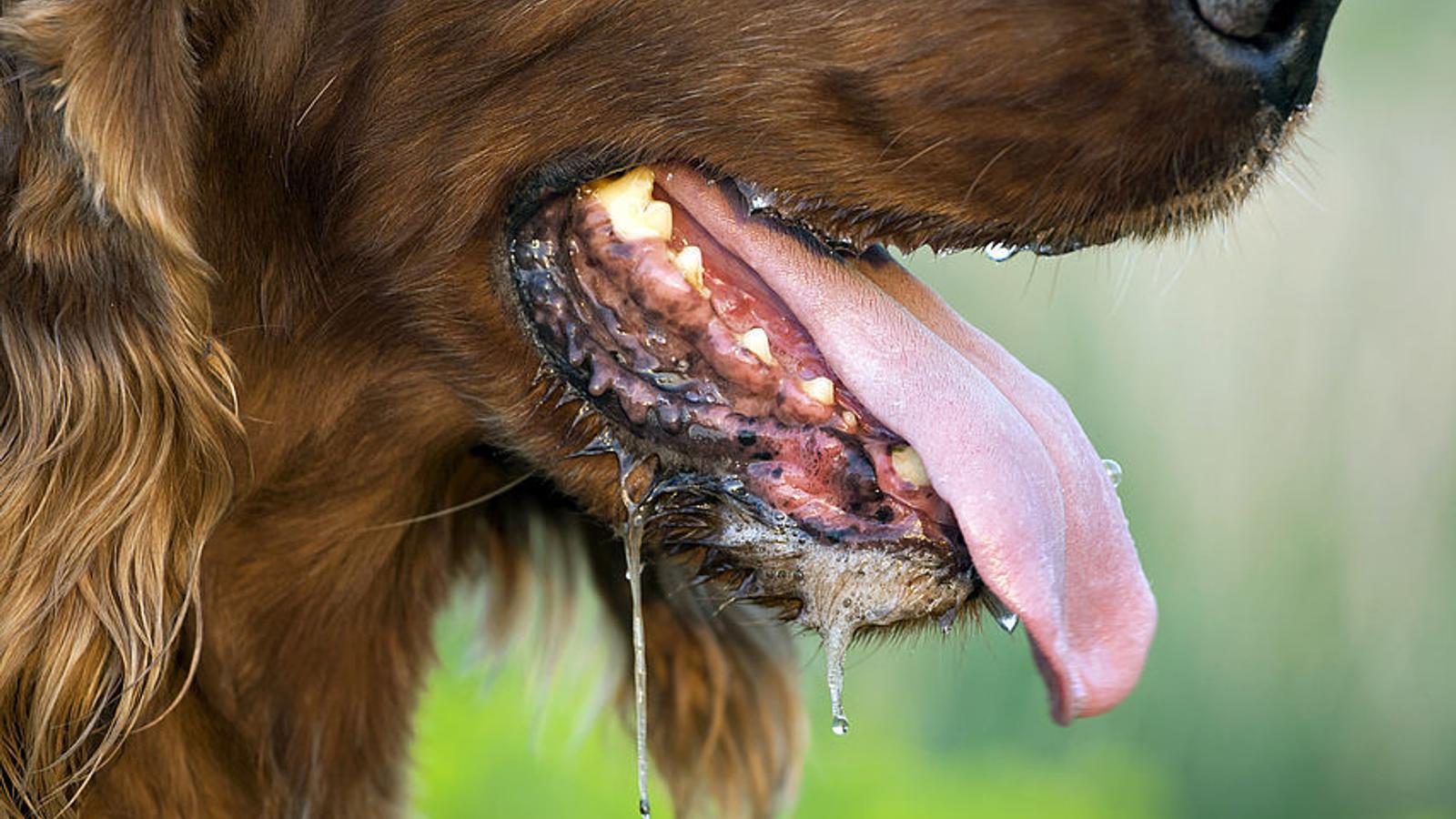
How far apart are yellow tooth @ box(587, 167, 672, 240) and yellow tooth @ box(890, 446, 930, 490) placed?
1.07ft

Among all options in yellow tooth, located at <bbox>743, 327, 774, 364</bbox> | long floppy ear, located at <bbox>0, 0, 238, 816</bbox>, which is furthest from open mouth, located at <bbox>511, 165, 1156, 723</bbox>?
long floppy ear, located at <bbox>0, 0, 238, 816</bbox>

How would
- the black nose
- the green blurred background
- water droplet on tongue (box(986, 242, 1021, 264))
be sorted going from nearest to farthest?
the black nose < water droplet on tongue (box(986, 242, 1021, 264)) < the green blurred background

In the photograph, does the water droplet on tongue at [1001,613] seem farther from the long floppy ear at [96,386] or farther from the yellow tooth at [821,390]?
the long floppy ear at [96,386]

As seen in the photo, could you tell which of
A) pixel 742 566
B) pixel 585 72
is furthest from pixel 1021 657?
pixel 585 72

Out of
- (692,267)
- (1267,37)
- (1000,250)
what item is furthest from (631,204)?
(1267,37)

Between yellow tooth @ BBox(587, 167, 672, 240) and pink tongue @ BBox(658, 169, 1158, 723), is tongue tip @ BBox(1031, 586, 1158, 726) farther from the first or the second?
yellow tooth @ BBox(587, 167, 672, 240)

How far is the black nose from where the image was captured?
1.53 metres

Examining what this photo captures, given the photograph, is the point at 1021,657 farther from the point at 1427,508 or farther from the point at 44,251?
the point at 44,251

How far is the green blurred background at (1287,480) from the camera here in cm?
438

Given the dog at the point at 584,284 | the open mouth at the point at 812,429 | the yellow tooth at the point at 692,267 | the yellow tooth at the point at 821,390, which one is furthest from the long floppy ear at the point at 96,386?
the yellow tooth at the point at 821,390

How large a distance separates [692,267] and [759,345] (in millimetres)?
106

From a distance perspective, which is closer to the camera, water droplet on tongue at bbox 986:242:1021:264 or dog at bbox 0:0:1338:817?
dog at bbox 0:0:1338:817

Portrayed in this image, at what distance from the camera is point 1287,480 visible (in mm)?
4531

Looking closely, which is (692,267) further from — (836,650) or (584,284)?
(836,650)
